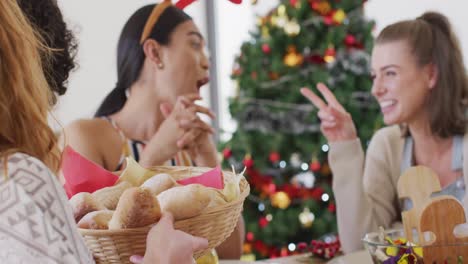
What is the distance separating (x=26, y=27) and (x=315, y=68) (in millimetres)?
2680

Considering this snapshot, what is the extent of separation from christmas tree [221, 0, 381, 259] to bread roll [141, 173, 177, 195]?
7.84 feet

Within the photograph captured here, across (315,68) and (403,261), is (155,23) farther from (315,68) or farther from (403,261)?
(315,68)

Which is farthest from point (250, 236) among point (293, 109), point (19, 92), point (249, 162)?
point (19, 92)

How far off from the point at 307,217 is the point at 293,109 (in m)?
0.55

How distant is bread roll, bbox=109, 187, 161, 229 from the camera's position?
2.83 feet

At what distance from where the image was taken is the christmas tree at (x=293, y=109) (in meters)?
3.36

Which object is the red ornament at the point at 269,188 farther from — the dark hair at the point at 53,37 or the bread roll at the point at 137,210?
the bread roll at the point at 137,210

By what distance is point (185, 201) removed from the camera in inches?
35.1

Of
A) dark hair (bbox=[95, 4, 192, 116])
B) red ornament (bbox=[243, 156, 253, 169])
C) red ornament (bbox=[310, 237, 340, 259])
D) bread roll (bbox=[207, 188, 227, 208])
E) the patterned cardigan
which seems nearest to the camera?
the patterned cardigan

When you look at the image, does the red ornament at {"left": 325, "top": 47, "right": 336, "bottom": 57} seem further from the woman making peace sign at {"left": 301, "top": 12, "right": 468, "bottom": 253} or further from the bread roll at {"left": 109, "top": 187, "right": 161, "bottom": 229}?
the bread roll at {"left": 109, "top": 187, "right": 161, "bottom": 229}

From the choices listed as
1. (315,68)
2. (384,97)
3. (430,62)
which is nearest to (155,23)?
(384,97)

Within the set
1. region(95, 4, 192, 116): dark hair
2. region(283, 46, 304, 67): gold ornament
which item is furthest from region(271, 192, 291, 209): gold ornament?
region(95, 4, 192, 116): dark hair

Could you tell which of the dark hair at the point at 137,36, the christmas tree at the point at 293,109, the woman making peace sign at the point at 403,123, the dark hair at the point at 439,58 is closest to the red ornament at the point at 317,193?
the christmas tree at the point at 293,109

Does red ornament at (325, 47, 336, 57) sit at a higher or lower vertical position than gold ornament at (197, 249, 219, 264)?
higher
